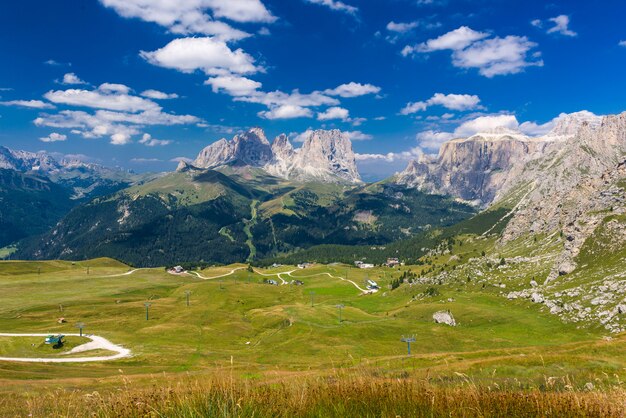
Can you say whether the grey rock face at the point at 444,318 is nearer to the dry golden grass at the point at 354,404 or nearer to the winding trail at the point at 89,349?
the winding trail at the point at 89,349

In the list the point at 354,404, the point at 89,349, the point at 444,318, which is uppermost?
the point at 354,404

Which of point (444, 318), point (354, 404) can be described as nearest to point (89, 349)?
point (354, 404)

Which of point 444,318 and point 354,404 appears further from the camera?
point 444,318

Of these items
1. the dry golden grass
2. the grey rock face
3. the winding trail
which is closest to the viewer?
the dry golden grass

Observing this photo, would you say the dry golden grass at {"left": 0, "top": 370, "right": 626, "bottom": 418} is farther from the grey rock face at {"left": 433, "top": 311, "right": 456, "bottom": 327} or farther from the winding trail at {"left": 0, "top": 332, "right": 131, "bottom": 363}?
the grey rock face at {"left": 433, "top": 311, "right": 456, "bottom": 327}

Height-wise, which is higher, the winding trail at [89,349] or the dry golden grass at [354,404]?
the dry golden grass at [354,404]

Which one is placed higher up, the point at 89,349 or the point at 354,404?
the point at 354,404

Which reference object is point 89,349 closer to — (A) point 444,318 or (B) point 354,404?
(B) point 354,404

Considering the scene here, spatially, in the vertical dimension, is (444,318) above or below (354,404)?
below

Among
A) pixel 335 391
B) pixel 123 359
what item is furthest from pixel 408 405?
pixel 123 359

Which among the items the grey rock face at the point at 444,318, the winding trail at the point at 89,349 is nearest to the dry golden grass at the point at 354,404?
the winding trail at the point at 89,349

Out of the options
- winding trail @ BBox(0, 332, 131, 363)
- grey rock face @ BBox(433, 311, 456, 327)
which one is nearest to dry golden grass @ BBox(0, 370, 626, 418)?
winding trail @ BBox(0, 332, 131, 363)

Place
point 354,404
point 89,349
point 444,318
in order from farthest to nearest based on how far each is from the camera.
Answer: point 444,318 < point 89,349 < point 354,404

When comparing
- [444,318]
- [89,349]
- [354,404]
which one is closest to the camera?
[354,404]
